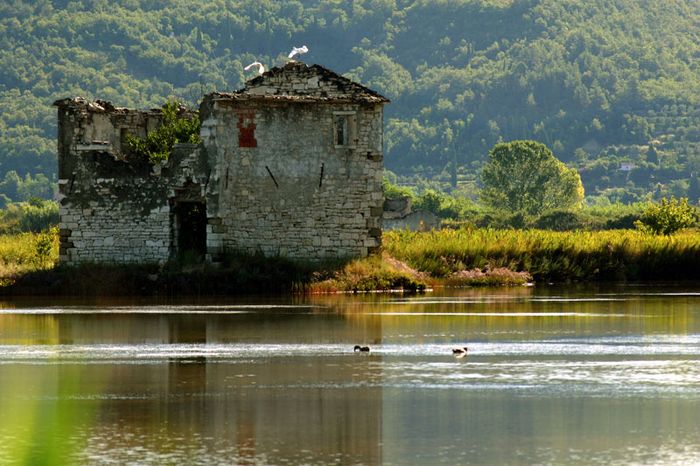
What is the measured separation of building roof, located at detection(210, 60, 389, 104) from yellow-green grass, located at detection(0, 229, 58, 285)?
20.6ft

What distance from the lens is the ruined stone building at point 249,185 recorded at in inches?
1625

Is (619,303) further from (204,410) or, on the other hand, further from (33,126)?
(33,126)

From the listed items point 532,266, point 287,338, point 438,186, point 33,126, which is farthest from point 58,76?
point 287,338

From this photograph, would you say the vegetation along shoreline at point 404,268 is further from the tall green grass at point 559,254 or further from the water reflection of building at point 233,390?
the water reflection of building at point 233,390

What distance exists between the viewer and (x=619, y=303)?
35125mm

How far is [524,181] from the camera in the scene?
127750 millimetres

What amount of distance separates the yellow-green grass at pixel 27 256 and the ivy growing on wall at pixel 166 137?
10.6 ft

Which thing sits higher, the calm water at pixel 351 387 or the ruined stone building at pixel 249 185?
the ruined stone building at pixel 249 185

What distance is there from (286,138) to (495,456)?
26.9 metres

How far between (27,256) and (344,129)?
8.56 meters

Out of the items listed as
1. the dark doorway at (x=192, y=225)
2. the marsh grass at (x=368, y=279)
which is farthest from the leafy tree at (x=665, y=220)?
the dark doorway at (x=192, y=225)

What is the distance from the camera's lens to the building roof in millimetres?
42000

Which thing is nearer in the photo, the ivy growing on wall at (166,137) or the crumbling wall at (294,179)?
the crumbling wall at (294,179)

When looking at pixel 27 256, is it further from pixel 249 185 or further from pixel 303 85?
pixel 303 85
